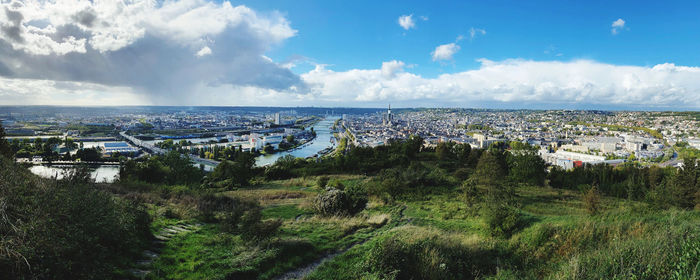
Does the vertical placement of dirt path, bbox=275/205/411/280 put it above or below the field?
below

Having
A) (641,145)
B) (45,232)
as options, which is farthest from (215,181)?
(641,145)

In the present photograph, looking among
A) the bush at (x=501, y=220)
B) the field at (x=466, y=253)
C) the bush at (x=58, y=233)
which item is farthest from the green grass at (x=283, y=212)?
the bush at (x=501, y=220)

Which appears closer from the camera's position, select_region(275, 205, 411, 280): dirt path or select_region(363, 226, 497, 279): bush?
select_region(363, 226, 497, 279): bush

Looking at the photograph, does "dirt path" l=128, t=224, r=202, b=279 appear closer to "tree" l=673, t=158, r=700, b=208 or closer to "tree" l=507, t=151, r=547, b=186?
"tree" l=673, t=158, r=700, b=208

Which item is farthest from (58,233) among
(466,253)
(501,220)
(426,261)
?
(501,220)

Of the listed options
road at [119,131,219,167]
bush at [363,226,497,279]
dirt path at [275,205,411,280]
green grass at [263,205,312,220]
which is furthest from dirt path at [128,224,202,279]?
road at [119,131,219,167]

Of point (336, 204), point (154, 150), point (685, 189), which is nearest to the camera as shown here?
point (336, 204)

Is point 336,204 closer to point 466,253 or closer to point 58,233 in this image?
point 466,253

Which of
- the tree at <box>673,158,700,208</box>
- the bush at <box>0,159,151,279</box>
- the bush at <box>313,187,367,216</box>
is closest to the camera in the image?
the bush at <box>0,159,151,279</box>

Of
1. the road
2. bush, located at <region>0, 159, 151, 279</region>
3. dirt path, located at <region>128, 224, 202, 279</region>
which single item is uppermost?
bush, located at <region>0, 159, 151, 279</region>

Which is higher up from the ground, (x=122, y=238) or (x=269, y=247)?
(x=122, y=238)

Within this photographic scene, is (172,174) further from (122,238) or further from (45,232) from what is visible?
(45,232)
